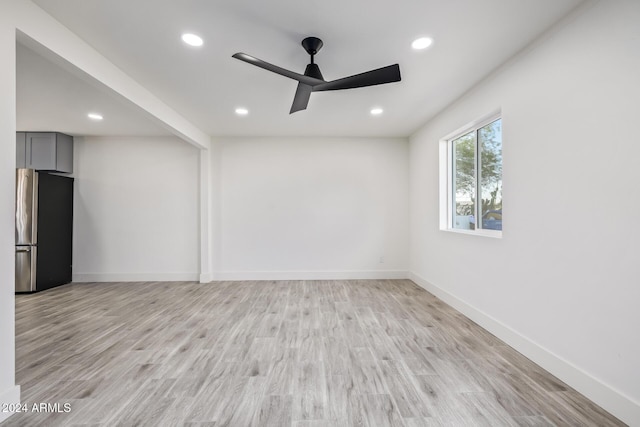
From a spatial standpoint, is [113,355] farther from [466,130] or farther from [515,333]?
[466,130]

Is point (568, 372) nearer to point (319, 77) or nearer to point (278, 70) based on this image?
point (319, 77)

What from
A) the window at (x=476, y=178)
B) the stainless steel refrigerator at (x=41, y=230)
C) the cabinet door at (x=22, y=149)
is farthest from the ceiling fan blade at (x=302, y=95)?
the cabinet door at (x=22, y=149)

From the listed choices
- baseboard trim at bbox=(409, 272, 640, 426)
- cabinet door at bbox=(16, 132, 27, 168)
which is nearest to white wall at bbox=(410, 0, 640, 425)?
baseboard trim at bbox=(409, 272, 640, 426)

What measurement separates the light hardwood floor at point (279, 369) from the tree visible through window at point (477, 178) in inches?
45.2

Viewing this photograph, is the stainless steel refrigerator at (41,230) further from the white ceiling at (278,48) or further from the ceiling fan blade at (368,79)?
the ceiling fan blade at (368,79)

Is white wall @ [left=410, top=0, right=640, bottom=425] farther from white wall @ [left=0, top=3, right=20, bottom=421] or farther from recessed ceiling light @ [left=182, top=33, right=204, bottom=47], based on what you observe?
white wall @ [left=0, top=3, right=20, bottom=421]

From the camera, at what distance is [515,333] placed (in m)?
2.46

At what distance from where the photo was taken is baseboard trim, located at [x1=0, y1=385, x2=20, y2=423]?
5.23 ft

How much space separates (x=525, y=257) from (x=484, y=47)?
1.76 m

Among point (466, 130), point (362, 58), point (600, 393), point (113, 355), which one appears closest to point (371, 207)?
point (466, 130)

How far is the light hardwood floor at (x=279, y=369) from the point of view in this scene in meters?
1.66

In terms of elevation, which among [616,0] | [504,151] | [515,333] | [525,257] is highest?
[616,0]

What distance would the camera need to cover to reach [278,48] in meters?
2.37

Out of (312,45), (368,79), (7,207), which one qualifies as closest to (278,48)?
(312,45)
